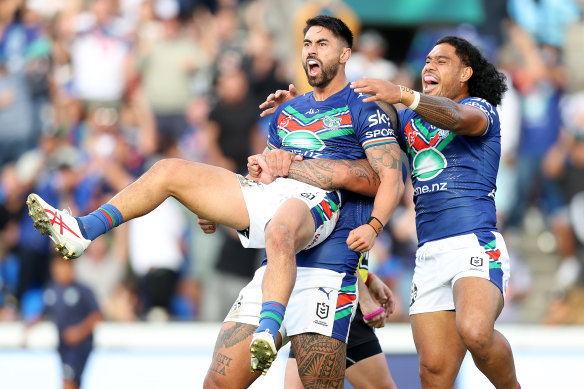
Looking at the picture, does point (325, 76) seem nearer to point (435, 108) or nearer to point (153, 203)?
point (435, 108)

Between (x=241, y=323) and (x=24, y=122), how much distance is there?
760 centimetres

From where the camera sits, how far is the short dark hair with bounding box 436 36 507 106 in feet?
20.6

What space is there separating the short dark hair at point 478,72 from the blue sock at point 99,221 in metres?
2.66

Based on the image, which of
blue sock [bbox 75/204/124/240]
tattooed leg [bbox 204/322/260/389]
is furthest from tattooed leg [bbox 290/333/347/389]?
blue sock [bbox 75/204/124/240]

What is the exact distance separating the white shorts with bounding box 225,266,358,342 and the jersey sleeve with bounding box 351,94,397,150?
91 cm

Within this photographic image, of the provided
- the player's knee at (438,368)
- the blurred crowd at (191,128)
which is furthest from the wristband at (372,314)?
the blurred crowd at (191,128)

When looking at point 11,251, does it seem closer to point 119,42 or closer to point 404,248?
point 119,42

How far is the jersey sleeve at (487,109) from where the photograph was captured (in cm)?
595

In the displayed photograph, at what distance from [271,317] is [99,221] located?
1201mm

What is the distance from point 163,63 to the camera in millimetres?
12383

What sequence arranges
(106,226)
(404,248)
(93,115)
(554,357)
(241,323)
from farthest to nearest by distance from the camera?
(93,115), (404,248), (554,357), (241,323), (106,226)

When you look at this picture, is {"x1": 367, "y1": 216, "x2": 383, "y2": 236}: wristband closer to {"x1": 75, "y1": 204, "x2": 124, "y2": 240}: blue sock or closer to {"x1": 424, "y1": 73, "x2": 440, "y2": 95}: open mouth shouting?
{"x1": 424, "y1": 73, "x2": 440, "y2": 95}: open mouth shouting

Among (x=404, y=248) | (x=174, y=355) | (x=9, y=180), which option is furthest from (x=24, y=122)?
(x=404, y=248)

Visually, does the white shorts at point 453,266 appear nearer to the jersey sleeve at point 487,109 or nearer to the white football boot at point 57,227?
the jersey sleeve at point 487,109
